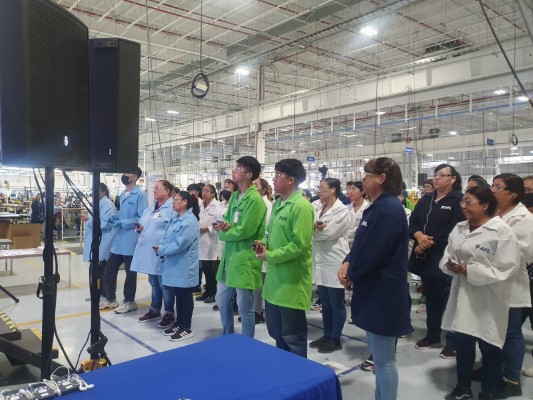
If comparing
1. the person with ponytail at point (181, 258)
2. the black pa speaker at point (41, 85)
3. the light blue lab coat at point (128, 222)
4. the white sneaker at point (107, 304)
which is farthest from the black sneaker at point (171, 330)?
the black pa speaker at point (41, 85)

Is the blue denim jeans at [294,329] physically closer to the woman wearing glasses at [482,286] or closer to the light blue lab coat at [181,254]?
the woman wearing glasses at [482,286]

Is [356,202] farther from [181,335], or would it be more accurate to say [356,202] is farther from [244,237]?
[181,335]

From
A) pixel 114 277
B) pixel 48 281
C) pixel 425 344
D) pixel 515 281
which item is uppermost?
pixel 48 281

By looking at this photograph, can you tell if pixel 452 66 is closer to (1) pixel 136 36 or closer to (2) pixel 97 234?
(1) pixel 136 36

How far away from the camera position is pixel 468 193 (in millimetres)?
2445

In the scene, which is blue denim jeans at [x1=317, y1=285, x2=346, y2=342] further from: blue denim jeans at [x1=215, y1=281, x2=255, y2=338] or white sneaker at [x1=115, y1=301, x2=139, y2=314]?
white sneaker at [x1=115, y1=301, x2=139, y2=314]

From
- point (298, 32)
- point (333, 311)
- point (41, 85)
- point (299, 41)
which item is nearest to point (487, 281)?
point (333, 311)

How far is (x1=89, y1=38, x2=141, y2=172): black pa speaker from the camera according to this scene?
6.45 ft

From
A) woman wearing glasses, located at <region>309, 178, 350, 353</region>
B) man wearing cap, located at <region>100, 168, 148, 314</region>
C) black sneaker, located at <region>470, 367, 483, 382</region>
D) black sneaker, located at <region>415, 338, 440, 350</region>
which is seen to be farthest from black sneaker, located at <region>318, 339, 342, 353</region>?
man wearing cap, located at <region>100, 168, 148, 314</region>

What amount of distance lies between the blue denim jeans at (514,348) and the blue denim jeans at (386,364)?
1.03m

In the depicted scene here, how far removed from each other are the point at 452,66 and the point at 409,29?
1.53m

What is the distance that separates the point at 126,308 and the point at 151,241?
0.97 metres

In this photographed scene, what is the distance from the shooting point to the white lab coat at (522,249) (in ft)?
8.60

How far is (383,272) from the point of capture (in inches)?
81.1
